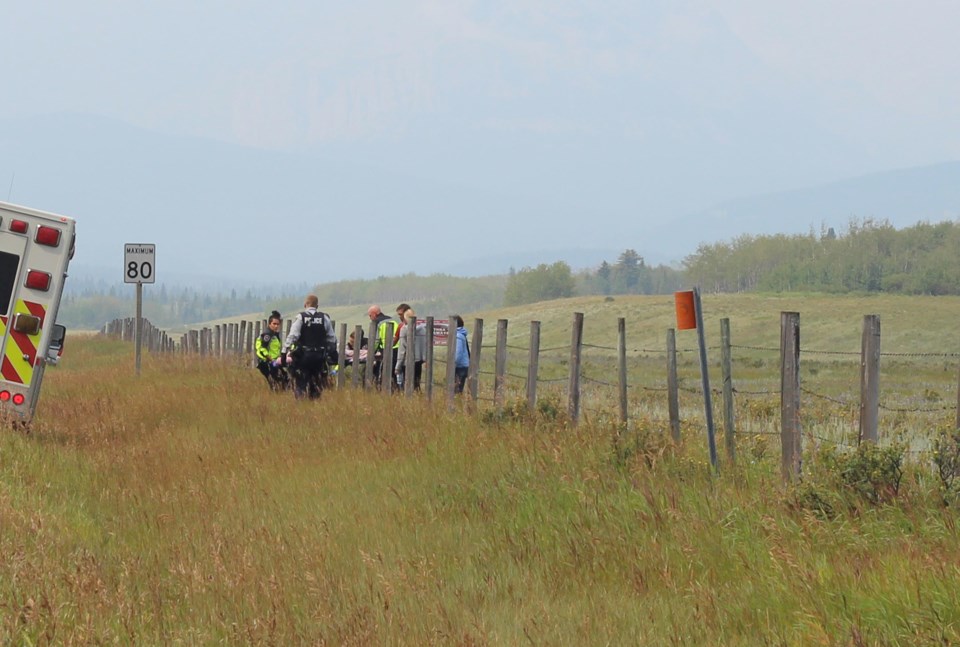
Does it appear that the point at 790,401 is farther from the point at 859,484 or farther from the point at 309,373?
the point at 309,373

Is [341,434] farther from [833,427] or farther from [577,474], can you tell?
[833,427]

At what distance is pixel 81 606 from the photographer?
6.28m

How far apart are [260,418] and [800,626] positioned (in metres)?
11.0

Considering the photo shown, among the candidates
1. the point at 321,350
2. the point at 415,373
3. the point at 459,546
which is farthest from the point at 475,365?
the point at 459,546

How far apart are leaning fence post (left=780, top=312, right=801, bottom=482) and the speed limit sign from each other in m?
18.9

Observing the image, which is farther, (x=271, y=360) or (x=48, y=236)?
(x=271, y=360)

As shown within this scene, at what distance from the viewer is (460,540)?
8.42 meters

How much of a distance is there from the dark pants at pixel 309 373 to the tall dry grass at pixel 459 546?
18.5ft

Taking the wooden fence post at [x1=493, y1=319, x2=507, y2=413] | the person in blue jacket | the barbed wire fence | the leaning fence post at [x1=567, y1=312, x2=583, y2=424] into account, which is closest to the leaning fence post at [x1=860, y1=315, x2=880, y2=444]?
the barbed wire fence

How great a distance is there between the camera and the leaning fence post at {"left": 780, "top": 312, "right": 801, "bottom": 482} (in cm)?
973

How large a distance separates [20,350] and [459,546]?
7.37 metres

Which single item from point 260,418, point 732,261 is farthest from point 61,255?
point 732,261

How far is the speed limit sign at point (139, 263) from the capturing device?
87.8 ft

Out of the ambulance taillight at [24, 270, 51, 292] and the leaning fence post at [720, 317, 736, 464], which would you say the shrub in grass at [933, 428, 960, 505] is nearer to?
the leaning fence post at [720, 317, 736, 464]
